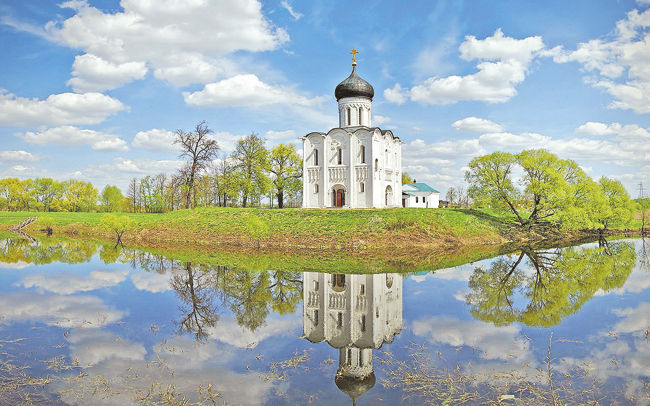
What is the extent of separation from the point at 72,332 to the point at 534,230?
38.3 meters

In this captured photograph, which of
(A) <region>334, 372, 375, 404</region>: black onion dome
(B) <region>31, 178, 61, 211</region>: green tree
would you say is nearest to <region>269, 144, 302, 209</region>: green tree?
(A) <region>334, 372, 375, 404</region>: black onion dome

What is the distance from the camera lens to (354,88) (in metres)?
40.0

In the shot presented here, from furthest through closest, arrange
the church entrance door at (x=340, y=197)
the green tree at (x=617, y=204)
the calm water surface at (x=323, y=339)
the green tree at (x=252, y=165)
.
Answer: the green tree at (x=252, y=165)
the green tree at (x=617, y=204)
the church entrance door at (x=340, y=197)
the calm water surface at (x=323, y=339)

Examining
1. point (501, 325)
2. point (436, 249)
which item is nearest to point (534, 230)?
point (436, 249)

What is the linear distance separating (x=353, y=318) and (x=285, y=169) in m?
37.4

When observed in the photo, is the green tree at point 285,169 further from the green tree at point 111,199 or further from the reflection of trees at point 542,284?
the green tree at point 111,199

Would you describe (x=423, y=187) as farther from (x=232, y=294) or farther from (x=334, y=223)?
(x=232, y=294)

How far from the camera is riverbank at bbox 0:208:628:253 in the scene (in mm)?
30422

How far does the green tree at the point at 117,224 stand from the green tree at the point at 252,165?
42.7 ft

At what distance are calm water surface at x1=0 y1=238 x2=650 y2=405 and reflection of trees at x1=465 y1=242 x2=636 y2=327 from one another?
110 mm

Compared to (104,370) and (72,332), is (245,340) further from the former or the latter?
(72,332)

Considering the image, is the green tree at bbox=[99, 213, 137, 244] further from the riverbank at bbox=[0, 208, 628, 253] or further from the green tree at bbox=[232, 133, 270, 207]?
the green tree at bbox=[232, 133, 270, 207]

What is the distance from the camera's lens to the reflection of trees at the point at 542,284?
12245 mm

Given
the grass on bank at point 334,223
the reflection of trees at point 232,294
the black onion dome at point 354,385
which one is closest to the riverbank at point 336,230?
the grass on bank at point 334,223
